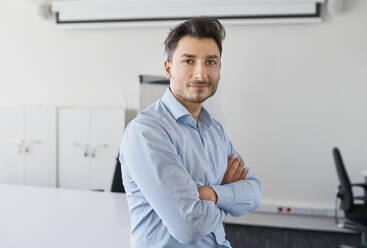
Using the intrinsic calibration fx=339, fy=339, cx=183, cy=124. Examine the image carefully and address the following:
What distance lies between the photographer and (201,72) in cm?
121

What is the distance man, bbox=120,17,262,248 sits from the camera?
1.09 meters

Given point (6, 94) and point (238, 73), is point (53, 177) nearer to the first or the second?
point (6, 94)

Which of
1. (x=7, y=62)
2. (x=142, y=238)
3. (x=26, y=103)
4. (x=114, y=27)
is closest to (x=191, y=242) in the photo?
(x=142, y=238)

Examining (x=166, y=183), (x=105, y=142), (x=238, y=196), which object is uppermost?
(x=166, y=183)

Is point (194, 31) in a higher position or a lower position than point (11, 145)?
higher

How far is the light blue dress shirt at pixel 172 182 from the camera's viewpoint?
108 cm

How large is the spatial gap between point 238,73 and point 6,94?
3475 mm

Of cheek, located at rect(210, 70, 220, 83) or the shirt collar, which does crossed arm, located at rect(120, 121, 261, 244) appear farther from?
cheek, located at rect(210, 70, 220, 83)

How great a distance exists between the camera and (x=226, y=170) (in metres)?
1.45

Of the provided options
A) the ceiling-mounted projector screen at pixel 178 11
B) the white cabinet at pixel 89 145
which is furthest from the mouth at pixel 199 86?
the ceiling-mounted projector screen at pixel 178 11

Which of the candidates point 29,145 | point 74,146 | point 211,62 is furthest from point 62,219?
point 29,145

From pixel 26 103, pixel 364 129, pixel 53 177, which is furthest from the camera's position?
pixel 26 103

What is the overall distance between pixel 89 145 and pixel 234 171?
326 centimetres

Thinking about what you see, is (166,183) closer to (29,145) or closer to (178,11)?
(178,11)
